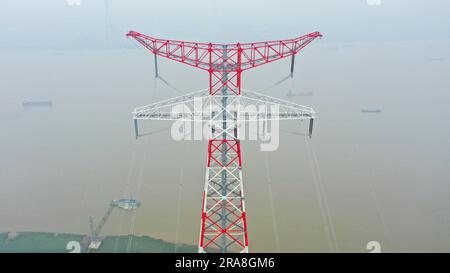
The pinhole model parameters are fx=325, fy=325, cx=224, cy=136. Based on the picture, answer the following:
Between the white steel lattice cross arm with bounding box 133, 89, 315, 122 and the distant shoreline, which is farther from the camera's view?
the distant shoreline

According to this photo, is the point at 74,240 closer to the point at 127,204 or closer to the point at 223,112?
the point at 127,204

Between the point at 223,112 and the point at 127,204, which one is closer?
the point at 223,112

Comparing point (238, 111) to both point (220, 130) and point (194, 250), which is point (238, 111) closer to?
point (220, 130)

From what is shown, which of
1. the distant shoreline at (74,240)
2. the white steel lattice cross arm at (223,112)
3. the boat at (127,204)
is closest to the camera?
the white steel lattice cross arm at (223,112)

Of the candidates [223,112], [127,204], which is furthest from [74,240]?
[223,112]

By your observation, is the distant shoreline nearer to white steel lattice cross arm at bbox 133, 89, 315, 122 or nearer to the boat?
the boat

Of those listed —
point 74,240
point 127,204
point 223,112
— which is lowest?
point 74,240

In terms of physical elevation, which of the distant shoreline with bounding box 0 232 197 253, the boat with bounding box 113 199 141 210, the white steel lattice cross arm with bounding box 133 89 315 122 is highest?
the white steel lattice cross arm with bounding box 133 89 315 122

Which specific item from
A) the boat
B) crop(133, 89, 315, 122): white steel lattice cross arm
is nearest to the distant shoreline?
the boat

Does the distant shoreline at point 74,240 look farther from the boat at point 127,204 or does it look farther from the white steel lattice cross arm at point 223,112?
the white steel lattice cross arm at point 223,112

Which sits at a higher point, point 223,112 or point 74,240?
point 223,112

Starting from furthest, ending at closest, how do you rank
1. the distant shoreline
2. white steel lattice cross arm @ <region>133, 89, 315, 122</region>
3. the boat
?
the boat, the distant shoreline, white steel lattice cross arm @ <region>133, 89, 315, 122</region>

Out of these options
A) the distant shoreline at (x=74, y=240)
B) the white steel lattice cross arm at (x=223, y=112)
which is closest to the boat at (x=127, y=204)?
the distant shoreline at (x=74, y=240)
